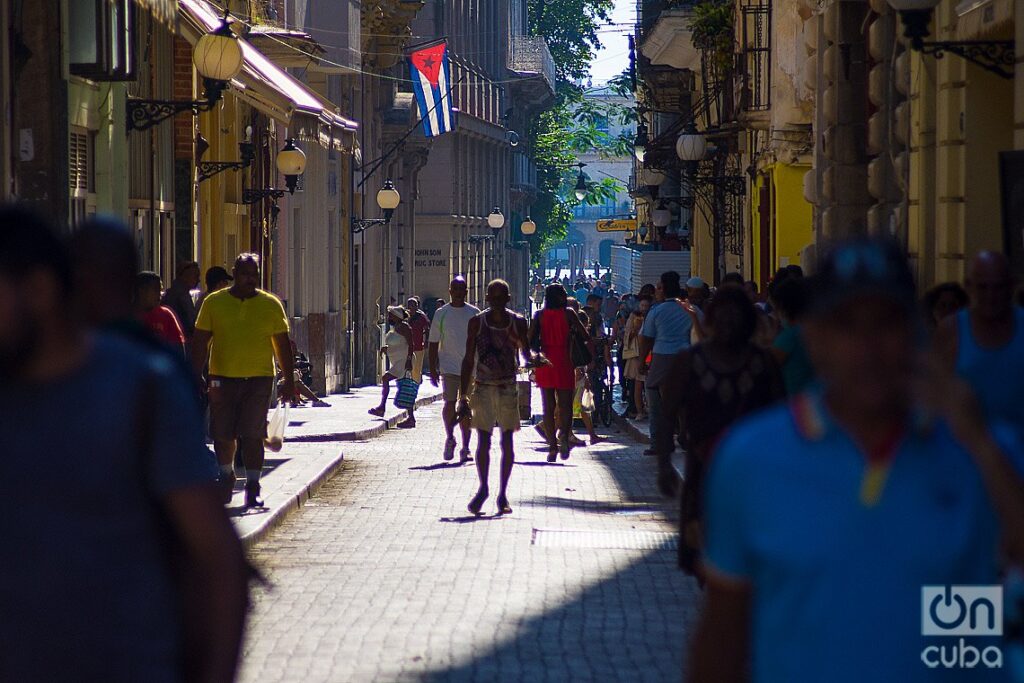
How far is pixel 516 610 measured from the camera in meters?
9.25

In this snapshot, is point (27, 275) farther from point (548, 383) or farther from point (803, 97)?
point (803, 97)

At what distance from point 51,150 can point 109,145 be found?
2.87m

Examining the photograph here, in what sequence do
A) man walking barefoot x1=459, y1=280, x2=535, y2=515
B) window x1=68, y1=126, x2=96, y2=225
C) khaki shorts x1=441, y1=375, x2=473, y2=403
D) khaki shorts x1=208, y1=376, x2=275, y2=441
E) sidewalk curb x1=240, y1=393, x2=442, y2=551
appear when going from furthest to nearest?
khaki shorts x1=441, y1=375, x2=473, y2=403 → window x1=68, y1=126, x2=96, y2=225 → man walking barefoot x1=459, y1=280, x2=535, y2=515 → khaki shorts x1=208, y1=376, x2=275, y2=441 → sidewalk curb x1=240, y1=393, x2=442, y2=551

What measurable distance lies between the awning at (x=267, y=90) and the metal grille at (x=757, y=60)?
6.05 m

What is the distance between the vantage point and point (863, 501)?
300 cm

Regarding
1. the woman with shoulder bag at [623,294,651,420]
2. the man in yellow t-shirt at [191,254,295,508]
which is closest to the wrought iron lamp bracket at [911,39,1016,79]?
the man in yellow t-shirt at [191,254,295,508]

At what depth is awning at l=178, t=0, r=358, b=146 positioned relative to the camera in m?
18.2

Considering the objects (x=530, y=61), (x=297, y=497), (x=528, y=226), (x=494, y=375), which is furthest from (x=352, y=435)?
(x=530, y=61)

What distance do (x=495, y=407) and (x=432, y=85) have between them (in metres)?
30.4

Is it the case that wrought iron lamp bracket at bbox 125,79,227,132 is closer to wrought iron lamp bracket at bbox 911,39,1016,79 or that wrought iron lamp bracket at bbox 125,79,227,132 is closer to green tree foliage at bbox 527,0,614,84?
wrought iron lamp bracket at bbox 911,39,1016,79

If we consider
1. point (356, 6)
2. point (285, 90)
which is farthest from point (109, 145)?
point (356, 6)

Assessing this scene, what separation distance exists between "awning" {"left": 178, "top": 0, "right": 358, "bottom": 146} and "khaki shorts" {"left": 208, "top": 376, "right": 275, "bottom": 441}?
5.68 metres

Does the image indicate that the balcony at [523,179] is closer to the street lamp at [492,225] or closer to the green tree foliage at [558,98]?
the green tree foliage at [558,98]

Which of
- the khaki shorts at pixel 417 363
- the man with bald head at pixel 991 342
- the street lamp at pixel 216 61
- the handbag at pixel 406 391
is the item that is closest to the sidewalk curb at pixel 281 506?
the street lamp at pixel 216 61
